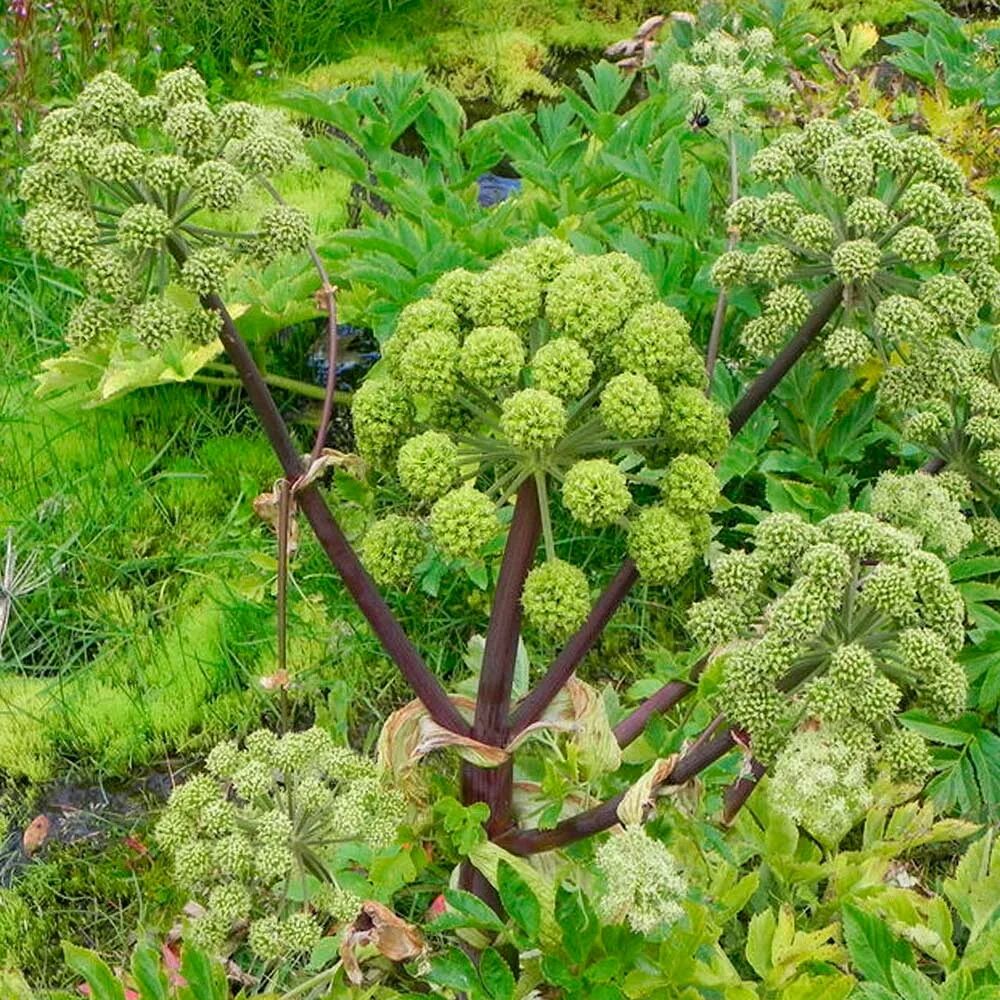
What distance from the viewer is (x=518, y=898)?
7.16ft

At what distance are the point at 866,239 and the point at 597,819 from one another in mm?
1072

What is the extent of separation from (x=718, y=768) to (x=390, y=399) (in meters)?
1.09

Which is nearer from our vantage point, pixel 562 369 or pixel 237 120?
pixel 562 369

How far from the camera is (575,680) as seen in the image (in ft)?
8.23

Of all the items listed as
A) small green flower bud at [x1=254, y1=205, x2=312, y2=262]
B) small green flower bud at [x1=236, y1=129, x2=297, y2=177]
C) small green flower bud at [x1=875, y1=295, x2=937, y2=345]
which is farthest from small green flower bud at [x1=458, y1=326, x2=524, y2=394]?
small green flower bud at [x1=875, y1=295, x2=937, y2=345]

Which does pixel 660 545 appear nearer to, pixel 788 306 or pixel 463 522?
pixel 463 522

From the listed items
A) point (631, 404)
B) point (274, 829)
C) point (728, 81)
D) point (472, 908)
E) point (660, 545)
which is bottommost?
point (472, 908)

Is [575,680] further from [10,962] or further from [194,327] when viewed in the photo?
[10,962]

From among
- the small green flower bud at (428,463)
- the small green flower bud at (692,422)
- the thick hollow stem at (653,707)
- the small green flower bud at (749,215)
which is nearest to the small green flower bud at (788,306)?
the small green flower bud at (749,215)

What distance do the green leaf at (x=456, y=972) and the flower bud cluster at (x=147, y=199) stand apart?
1.07 m

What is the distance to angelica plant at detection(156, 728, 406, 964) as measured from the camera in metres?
2.25

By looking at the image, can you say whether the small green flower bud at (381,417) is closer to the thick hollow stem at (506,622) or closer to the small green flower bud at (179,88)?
the thick hollow stem at (506,622)

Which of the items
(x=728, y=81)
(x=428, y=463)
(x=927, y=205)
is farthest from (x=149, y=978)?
(x=728, y=81)

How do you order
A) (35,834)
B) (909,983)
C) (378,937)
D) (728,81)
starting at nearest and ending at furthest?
(909,983) → (378,937) → (728,81) → (35,834)
